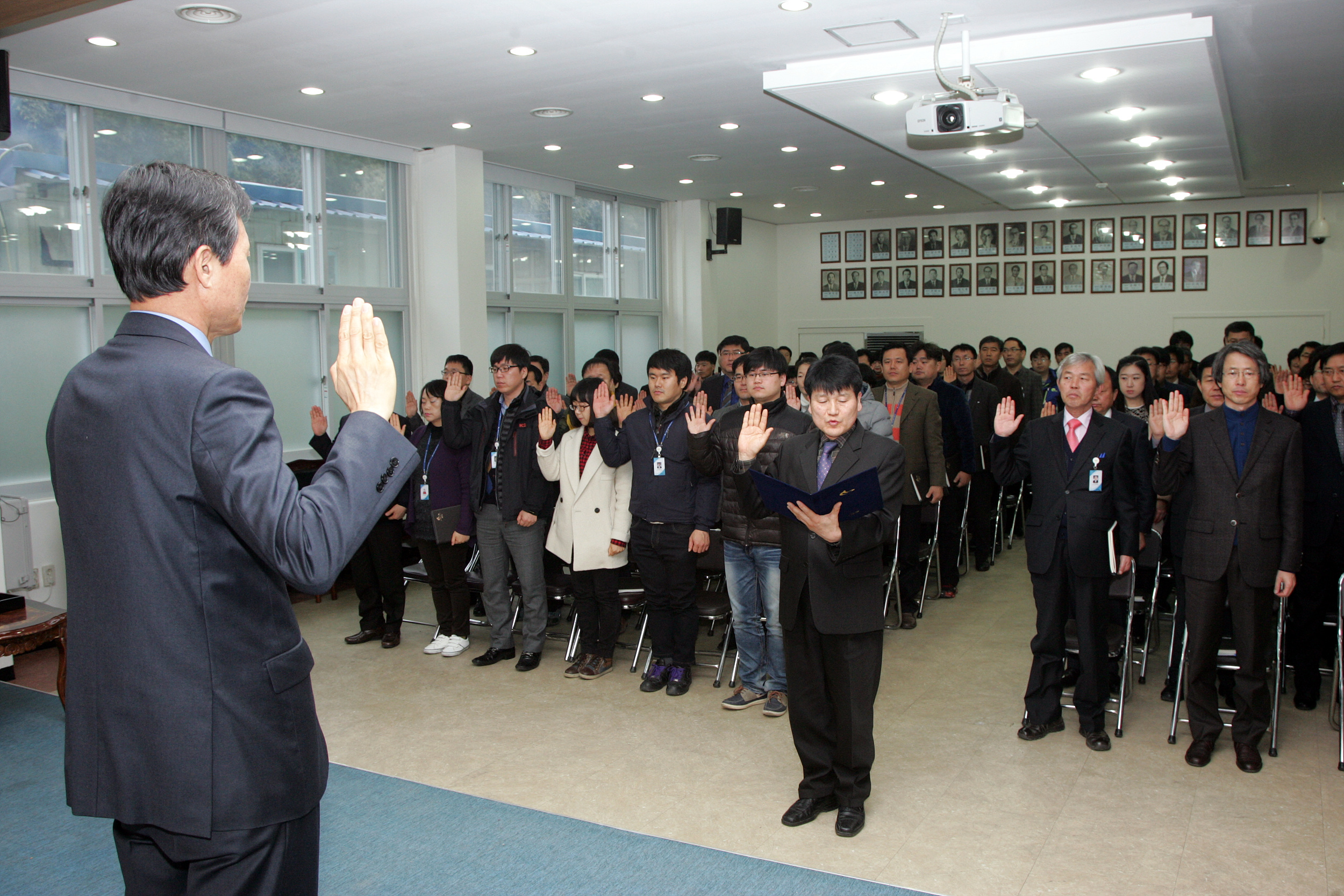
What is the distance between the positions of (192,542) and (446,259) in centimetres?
818

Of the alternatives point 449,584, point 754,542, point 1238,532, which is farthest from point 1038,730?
point 449,584

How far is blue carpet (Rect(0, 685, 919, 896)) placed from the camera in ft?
10.9

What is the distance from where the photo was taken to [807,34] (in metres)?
5.89

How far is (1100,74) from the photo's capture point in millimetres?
5879

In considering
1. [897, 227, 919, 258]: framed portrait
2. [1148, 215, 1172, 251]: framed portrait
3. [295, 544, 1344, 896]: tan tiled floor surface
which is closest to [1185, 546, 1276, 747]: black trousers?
[295, 544, 1344, 896]: tan tiled floor surface

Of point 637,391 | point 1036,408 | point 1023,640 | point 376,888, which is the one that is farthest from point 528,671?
point 1036,408

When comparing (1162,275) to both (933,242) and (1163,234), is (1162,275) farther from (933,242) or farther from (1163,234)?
(933,242)

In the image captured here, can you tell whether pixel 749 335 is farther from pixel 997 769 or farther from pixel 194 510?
pixel 194 510

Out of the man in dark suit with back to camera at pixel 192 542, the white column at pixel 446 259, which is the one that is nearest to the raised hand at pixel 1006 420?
the man in dark suit with back to camera at pixel 192 542

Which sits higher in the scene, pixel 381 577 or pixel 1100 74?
pixel 1100 74

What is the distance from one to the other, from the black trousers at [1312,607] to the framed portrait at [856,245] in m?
11.3

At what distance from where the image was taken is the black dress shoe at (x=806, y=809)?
3.77 metres

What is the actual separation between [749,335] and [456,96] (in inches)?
331

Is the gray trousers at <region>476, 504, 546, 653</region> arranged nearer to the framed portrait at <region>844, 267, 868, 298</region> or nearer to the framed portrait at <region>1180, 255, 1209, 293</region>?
the framed portrait at <region>844, 267, 868, 298</region>
